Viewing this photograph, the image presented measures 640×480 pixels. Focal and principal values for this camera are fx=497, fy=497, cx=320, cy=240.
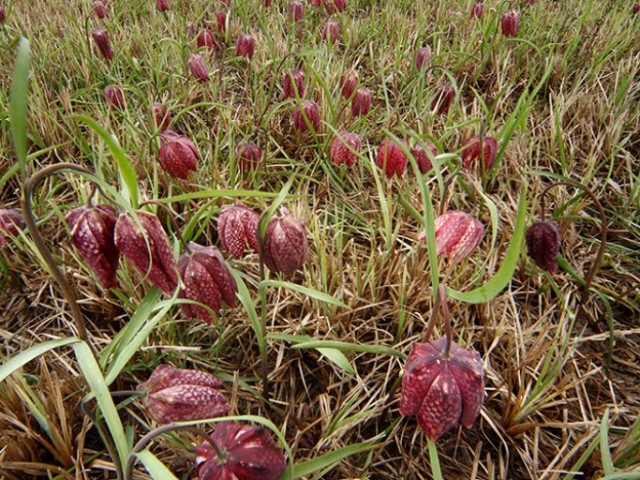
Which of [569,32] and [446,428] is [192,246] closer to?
[446,428]

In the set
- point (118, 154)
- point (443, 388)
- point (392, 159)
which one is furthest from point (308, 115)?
point (443, 388)

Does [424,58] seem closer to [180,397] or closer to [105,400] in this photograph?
[180,397]

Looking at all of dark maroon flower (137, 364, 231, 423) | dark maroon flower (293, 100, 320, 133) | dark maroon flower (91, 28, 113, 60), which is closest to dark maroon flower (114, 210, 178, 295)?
dark maroon flower (137, 364, 231, 423)

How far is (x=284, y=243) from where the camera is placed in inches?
39.5

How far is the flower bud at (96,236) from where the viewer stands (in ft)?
2.59

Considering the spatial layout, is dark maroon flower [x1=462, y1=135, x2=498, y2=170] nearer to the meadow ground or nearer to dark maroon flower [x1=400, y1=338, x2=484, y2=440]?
the meadow ground

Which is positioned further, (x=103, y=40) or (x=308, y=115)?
(x=103, y=40)

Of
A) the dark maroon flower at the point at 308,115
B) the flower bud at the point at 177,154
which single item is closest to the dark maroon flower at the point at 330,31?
the dark maroon flower at the point at 308,115

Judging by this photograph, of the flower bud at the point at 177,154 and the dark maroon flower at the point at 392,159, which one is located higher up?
the flower bud at the point at 177,154

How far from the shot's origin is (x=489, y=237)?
4.80 ft

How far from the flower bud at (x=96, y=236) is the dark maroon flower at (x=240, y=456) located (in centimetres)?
34

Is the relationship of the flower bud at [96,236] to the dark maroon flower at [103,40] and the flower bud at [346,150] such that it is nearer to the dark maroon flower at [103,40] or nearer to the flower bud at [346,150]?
the flower bud at [346,150]

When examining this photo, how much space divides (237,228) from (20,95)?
587mm

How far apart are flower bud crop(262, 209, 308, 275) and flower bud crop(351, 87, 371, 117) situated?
787mm
